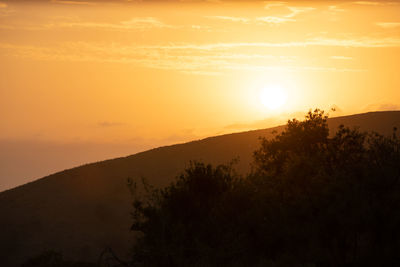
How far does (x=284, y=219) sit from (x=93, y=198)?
178 ft

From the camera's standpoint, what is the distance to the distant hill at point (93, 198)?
67.8m

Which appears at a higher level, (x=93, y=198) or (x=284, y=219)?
(x=93, y=198)

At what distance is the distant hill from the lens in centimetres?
6781

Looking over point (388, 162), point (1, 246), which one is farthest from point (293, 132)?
point (1, 246)

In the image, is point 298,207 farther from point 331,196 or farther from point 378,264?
point 378,264

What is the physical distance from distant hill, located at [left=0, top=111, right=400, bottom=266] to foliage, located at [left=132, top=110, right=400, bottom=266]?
24390mm

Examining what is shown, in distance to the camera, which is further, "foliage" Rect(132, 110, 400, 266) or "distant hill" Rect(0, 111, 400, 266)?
"distant hill" Rect(0, 111, 400, 266)

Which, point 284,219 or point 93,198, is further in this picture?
point 93,198

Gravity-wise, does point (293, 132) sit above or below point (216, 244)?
above

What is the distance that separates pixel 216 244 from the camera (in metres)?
32.5

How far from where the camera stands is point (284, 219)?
31219 mm

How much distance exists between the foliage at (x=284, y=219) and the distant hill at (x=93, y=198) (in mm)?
24390

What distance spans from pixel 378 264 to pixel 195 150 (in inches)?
2907

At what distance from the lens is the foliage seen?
2772 centimetres
